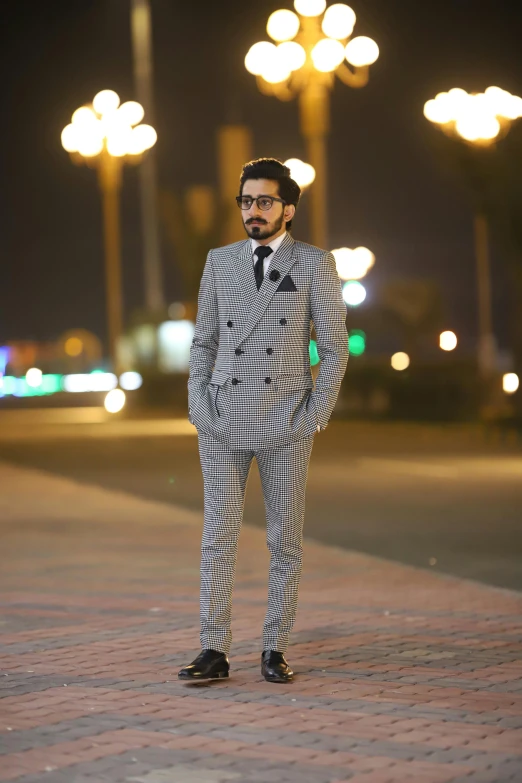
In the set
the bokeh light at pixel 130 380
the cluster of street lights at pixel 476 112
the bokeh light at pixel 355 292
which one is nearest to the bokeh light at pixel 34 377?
the bokeh light at pixel 130 380

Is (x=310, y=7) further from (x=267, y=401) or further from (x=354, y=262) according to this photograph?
(x=267, y=401)

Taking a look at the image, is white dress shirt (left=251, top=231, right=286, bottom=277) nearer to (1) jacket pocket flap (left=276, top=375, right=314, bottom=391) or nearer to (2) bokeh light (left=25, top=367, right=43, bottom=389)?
(1) jacket pocket flap (left=276, top=375, right=314, bottom=391)

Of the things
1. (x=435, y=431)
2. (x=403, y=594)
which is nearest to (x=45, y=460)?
(x=435, y=431)

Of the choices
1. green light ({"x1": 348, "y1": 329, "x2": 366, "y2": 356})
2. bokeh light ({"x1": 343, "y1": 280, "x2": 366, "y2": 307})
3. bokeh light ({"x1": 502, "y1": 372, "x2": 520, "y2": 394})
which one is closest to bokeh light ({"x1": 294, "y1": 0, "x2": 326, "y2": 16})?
bokeh light ({"x1": 502, "y1": 372, "x2": 520, "y2": 394})

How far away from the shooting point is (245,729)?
543 cm

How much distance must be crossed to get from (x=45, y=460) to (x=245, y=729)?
1656cm

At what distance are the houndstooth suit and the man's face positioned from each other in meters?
0.09

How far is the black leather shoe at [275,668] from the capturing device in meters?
6.24

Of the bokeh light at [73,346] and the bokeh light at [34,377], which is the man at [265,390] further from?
the bokeh light at [73,346]

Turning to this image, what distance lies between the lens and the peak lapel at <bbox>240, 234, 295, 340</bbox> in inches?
249

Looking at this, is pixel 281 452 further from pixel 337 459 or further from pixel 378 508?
pixel 337 459

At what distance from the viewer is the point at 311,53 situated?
27219mm

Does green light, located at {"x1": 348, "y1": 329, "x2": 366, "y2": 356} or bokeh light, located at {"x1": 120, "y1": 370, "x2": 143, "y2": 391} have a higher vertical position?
green light, located at {"x1": 348, "y1": 329, "x2": 366, "y2": 356}

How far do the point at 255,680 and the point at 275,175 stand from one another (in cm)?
202
